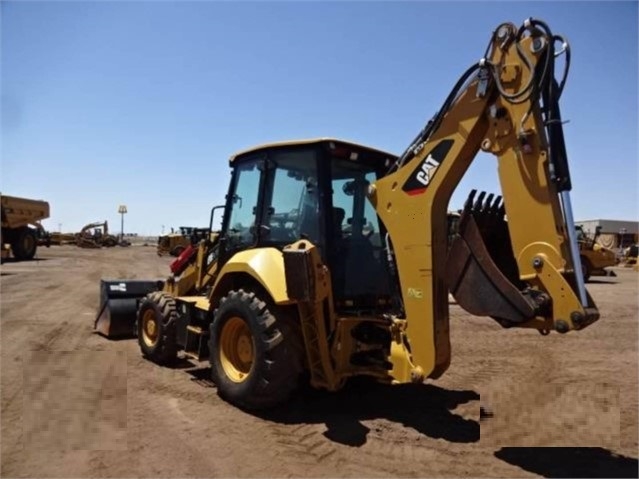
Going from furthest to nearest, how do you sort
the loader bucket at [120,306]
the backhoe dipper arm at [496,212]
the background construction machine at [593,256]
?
1. the background construction machine at [593,256]
2. the loader bucket at [120,306]
3. the backhoe dipper arm at [496,212]

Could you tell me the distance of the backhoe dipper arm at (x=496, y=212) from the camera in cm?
383

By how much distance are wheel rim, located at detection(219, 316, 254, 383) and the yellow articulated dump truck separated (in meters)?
24.7

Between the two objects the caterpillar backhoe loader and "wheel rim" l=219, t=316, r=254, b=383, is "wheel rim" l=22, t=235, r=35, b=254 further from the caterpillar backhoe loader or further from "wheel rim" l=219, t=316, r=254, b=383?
"wheel rim" l=219, t=316, r=254, b=383

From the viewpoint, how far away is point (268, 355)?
4.91 meters

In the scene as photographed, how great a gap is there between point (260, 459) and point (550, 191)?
114 inches

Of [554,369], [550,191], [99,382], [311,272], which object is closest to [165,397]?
[99,382]

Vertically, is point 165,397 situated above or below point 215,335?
Answer: below

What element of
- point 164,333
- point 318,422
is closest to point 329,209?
point 318,422

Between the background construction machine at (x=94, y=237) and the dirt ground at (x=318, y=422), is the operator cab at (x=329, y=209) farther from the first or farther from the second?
the background construction machine at (x=94, y=237)

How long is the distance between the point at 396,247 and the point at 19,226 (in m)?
28.0

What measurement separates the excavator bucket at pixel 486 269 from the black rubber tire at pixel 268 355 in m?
1.58

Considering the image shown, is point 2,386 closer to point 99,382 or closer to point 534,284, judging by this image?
point 99,382

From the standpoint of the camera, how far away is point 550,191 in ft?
12.6

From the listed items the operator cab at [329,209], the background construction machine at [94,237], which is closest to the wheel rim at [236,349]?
the operator cab at [329,209]
